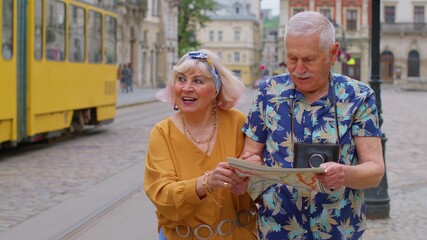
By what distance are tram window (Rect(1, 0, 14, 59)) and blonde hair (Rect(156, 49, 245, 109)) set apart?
9.84 metres

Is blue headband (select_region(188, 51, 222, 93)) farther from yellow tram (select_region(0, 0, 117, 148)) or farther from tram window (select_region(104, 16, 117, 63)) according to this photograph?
tram window (select_region(104, 16, 117, 63))

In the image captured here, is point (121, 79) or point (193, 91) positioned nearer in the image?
point (193, 91)

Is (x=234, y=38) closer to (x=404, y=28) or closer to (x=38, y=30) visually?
(x=404, y=28)

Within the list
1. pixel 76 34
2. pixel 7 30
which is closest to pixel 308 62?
pixel 7 30

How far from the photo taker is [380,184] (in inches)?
327

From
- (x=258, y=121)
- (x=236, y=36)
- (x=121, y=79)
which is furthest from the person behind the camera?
(x=236, y=36)

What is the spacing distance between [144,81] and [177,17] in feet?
39.4

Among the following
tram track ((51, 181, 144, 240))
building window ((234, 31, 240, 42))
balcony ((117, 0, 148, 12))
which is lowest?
tram track ((51, 181, 144, 240))

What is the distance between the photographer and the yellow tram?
13234mm

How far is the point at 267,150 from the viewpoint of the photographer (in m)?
3.33

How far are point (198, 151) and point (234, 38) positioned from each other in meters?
114

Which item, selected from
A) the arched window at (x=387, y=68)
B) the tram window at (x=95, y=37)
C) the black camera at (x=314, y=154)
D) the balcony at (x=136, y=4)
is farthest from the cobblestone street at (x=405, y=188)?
the arched window at (x=387, y=68)

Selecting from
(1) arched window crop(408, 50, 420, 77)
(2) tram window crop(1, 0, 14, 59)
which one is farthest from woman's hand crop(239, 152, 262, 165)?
(1) arched window crop(408, 50, 420, 77)

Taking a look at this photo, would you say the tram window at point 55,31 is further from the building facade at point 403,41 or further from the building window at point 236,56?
the building window at point 236,56
